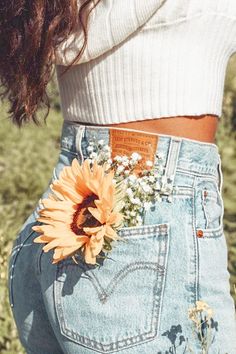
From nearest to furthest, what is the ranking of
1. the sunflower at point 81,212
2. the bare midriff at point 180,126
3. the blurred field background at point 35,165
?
the sunflower at point 81,212
the bare midriff at point 180,126
the blurred field background at point 35,165

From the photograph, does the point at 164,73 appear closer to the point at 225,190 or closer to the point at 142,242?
the point at 142,242

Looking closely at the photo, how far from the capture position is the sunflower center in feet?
6.11

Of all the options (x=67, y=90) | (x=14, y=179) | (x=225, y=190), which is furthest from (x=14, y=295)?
(x=14, y=179)

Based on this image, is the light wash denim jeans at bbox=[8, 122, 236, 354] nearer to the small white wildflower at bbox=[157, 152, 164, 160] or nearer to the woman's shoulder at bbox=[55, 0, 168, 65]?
the small white wildflower at bbox=[157, 152, 164, 160]

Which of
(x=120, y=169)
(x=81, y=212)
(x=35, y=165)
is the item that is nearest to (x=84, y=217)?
(x=81, y=212)

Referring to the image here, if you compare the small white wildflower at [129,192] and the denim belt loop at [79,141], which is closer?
the small white wildflower at [129,192]

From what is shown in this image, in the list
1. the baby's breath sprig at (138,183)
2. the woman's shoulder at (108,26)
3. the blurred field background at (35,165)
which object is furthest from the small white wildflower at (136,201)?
the blurred field background at (35,165)

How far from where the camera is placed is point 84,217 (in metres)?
1.87

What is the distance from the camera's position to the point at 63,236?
184cm

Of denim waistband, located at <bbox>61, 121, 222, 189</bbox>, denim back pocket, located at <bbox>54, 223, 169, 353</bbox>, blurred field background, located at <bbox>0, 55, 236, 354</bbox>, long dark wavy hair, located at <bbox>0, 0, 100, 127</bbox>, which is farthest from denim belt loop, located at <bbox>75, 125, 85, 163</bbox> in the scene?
blurred field background, located at <bbox>0, 55, 236, 354</bbox>

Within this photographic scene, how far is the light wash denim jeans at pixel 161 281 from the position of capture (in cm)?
182

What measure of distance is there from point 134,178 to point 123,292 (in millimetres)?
213

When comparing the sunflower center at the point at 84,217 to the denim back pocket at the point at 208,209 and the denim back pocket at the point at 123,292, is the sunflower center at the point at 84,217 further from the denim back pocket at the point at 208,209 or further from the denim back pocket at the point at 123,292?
the denim back pocket at the point at 208,209

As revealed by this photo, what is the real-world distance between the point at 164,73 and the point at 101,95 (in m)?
0.15
